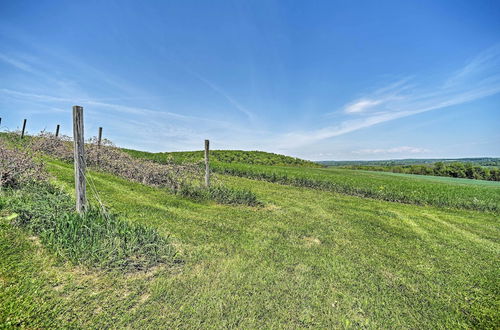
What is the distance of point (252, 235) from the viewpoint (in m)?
5.38

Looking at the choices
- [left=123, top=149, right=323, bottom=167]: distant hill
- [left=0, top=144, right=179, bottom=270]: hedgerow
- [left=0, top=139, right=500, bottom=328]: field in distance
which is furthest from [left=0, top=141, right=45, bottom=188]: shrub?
[left=123, top=149, right=323, bottom=167]: distant hill

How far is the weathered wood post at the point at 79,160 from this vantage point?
4.50m

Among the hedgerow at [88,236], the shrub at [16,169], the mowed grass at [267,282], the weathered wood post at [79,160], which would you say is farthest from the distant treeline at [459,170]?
the shrub at [16,169]

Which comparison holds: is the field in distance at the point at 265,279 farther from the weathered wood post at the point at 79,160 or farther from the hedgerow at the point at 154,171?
the hedgerow at the point at 154,171

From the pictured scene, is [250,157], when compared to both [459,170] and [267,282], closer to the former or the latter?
[267,282]

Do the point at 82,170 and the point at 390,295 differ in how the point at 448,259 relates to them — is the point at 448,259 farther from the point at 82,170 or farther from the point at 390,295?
the point at 82,170

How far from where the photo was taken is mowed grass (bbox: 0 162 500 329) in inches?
103

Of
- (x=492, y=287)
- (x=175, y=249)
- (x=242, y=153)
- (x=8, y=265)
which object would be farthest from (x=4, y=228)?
(x=242, y=153)

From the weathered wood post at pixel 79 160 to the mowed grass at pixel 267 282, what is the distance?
98cm

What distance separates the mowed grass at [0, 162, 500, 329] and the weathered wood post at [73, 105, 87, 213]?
38.6 inches

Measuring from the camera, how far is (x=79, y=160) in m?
4.56

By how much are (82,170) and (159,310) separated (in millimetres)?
3438

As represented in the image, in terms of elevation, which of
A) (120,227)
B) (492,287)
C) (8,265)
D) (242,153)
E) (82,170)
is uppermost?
(242,153)

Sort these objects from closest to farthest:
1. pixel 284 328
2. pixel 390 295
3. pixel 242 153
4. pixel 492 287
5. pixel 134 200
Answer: pixel 284 328 < pixel 390 295 < pixel 492 287 < pixel 134 200 < pixel 242 153
